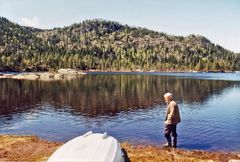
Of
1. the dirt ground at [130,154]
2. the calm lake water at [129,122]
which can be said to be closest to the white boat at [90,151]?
the dirt ground at [130,154]

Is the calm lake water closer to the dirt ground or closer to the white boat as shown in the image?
the dirt ground

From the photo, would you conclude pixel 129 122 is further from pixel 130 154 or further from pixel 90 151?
pixel 90 151

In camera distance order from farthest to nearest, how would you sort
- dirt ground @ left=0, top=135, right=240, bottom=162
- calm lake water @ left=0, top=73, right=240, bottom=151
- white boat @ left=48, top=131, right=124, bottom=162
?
calm lake water @ left=0, top=73, right=240, bottom=151, dirt ground @ left=0, top=135, right=240, bottom=162, white boat @ left=48, top=131, right=124, bottom=162

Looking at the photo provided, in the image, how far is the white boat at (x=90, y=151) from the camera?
12969 millimetres

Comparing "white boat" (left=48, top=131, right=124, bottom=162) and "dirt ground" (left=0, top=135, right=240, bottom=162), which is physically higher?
"white boat" (left=48, top=131, right=124, bottom=162)

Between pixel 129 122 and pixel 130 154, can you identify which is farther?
pixel 129 122

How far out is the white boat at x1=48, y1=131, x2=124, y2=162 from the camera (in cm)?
1297

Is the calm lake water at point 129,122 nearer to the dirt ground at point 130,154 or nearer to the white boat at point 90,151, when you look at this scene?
the dirt ground at point 130,154

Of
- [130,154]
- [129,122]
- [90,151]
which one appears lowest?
[129,122]

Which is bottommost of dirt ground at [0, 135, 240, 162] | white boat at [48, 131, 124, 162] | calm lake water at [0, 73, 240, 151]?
calm lake water at [0, 73, 240, 151]

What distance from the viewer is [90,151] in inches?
533

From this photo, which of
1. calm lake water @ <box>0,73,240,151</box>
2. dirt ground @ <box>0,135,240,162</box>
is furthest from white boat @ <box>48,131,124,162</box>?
calm lake water @ <box>0,73,240,151</box>

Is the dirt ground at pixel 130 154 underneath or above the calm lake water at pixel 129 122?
above

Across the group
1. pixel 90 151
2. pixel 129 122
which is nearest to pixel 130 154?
pixel 90 151
